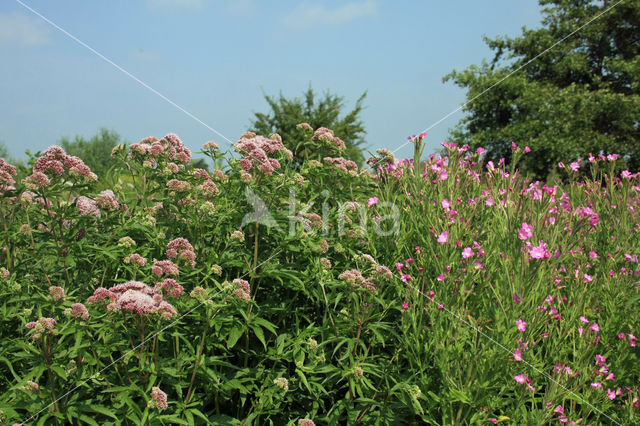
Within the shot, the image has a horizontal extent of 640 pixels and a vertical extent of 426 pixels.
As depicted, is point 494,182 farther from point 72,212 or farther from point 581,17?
point 581,17

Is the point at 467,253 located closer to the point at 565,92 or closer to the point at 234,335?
the point at 234,335

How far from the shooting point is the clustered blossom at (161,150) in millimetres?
4402

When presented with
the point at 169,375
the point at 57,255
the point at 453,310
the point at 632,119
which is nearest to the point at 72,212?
the point at 57,255

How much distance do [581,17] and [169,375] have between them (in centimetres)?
3537

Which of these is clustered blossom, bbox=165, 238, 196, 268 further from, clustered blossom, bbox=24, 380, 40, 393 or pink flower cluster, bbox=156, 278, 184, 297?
clustered blossom, bbox=24, 380, 40, 393

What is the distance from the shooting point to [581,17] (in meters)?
31.0

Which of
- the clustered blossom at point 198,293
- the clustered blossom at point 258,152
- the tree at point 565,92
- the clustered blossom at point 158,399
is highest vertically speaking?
the tree at point 565,92

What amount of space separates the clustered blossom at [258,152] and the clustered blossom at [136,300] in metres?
1.29

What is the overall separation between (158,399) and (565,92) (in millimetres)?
30052

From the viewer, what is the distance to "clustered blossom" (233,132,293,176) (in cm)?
391

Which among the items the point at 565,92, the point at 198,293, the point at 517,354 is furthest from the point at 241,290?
the point at 565,92

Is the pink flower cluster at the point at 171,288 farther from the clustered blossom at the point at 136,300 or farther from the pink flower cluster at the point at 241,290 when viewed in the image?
the pink flower cluster at the point at 241,290

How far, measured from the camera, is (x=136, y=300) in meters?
2.82

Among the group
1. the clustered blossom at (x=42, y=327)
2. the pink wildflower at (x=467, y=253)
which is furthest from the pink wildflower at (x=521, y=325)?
the clustered blossom at (x=42, y=327)
